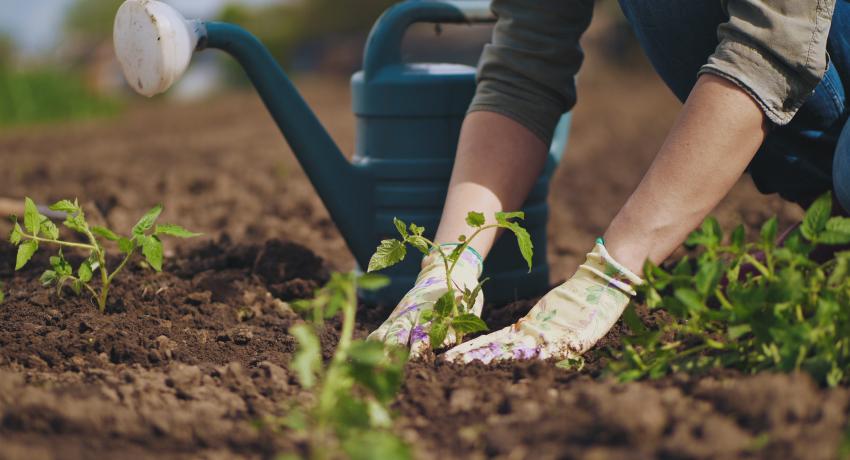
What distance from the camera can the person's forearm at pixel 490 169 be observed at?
178 centimetres

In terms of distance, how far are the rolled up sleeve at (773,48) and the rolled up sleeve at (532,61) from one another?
459 millimetres

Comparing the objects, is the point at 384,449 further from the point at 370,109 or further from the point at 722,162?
the point at 370,109

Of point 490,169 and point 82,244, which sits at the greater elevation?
point 490,169

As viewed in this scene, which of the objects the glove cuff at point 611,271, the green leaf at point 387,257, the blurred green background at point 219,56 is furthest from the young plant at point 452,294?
the blurred green background at point 219,56

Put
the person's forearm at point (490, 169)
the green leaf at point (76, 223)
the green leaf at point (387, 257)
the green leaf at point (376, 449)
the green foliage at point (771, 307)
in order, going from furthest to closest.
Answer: the person's forearm at point (490, 169)
the green leaf at point (76, 223)
the green leaf at point (387, 257)
the green foliage at point (771, 307)
the green leaf at point (376, 449)

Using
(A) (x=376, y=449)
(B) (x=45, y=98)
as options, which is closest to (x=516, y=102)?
(A) (x=376, y=449)

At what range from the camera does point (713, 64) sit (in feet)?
4.72

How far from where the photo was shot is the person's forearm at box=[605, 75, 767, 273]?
1438mm

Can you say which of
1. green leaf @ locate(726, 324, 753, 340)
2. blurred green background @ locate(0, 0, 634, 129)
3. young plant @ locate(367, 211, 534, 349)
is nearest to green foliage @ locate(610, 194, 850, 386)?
green leaf @ locate(726, 324, 753, 340)

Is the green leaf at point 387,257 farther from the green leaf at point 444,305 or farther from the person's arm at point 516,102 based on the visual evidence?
the person's arm at point 516,102

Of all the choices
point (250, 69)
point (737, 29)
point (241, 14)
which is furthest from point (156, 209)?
point (241, 14)

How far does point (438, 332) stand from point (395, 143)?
686 mm

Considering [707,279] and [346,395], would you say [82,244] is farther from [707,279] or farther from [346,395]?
[707,279]

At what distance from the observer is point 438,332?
1.47 metres
